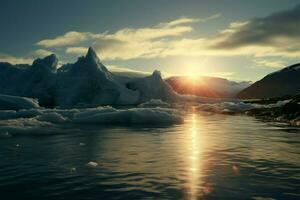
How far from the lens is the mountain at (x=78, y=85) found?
318ft

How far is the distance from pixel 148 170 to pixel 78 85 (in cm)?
8295

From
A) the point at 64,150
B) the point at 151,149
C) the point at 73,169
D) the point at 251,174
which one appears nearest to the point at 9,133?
the point at 64,150

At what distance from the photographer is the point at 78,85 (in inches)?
3797

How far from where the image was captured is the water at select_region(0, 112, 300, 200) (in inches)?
474

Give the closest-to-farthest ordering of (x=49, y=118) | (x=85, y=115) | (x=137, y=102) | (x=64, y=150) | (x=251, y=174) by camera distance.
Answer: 1. (x=251, y=174)
2. (x=64, y=150)
3. (x=49, y=118)
4. (x=85, y=115)
5. (x=137, y=102)

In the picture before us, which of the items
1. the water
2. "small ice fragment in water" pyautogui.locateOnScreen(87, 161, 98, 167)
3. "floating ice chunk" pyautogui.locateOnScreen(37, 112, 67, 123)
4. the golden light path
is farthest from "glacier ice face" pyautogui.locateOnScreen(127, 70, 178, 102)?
"small ice fragment in water" pyautogui.locateOnScreen(87, 161, 98, 167)

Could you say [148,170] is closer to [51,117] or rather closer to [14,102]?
[51,117]

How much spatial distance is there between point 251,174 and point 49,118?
29.5 m

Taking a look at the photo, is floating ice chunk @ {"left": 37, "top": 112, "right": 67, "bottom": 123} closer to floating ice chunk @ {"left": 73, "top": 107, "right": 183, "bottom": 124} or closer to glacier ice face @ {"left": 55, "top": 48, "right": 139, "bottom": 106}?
floating ice chunk @ {"left": 73, "top": 107, "right": 183, "bottom": 124}

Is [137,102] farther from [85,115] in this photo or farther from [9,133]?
[9,133]

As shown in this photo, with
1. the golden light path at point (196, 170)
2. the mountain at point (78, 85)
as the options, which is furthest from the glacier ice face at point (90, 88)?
the golden light path at point (196, 170)

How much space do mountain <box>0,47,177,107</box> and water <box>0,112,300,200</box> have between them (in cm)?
A: 7272

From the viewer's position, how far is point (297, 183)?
13320 mm

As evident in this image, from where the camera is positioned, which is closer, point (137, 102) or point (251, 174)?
point (251, 174)
